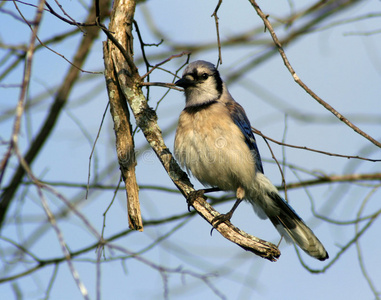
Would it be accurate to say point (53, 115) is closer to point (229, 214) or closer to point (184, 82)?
point (184, 82)

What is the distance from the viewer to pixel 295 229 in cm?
476

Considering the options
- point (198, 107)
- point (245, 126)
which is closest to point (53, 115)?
point (198, 107)

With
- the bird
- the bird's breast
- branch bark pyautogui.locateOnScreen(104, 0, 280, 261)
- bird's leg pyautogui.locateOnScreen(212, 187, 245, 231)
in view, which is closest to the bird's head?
the bird

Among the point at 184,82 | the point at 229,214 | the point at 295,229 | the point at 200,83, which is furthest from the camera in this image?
the point at 200,83

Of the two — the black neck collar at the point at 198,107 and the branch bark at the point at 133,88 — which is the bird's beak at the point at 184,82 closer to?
the black neck collar at the point at 198,107

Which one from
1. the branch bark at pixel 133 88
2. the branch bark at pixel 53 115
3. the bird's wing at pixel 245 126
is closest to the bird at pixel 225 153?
the bird's wing at pixel 245 126

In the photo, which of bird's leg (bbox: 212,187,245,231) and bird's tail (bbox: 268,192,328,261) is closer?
bird's leg (bbox: 212,187,245,231)

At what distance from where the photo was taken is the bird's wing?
4.82 m

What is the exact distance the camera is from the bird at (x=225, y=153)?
4469 mm

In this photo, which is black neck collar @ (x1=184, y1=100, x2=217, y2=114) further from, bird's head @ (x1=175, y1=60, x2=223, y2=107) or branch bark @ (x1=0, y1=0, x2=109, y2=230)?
branch bark @ (x1=0, y1=0, x2=109, y2=230)

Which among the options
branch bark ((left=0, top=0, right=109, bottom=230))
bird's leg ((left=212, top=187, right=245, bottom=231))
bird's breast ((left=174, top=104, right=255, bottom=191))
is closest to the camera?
bird's leg ((left=212, top=187, right=245, bottom=231))

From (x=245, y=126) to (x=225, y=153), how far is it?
58cm

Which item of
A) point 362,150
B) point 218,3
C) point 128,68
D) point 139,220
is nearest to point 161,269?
point 139,220

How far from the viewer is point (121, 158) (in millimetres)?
3852
